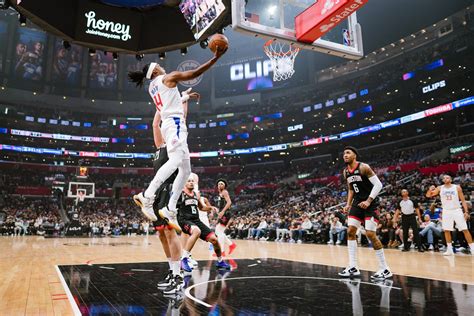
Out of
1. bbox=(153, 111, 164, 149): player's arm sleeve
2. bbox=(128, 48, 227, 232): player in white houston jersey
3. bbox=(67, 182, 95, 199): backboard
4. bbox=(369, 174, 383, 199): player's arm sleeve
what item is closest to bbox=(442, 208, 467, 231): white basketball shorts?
bbox=(369, 174, 383, 199): player's arm sleeve

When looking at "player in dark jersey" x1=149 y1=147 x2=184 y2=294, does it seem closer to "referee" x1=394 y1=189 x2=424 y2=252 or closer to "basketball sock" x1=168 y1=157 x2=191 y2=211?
"basketball sock" x1=168 y1=157 x2=191 y2=211

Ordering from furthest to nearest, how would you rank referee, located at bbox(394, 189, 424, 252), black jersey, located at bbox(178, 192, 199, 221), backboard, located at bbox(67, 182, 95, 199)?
backboard, located at bbox(67, 182, 95, 199) → referee, located at bbox(394, 189, 424, 252) → black jersey, located at bbox(178, 192, 199, 221)

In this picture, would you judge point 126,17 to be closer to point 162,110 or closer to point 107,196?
point 162,110

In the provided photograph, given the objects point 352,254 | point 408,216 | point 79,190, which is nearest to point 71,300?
point 352,254

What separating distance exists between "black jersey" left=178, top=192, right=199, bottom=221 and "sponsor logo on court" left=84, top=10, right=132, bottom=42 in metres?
4.13

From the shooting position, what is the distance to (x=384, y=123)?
3581 cm

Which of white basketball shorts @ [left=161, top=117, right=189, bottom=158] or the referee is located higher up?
white basketball shorts @ [left=161, top=117, right=189, bottom=158]

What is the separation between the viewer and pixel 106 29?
7.55 metres

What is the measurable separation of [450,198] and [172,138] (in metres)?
7.26

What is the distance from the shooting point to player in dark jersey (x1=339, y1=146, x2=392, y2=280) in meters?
5.07

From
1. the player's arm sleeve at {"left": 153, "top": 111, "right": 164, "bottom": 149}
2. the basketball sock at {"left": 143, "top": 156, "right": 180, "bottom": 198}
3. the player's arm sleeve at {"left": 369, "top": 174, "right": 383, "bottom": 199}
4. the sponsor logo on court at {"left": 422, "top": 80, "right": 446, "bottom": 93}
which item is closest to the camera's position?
the basketball sock at {"left": 143, "top": 156, "right": 180, "bottom": 198}

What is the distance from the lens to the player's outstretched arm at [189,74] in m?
3.65

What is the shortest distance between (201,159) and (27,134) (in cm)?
2277

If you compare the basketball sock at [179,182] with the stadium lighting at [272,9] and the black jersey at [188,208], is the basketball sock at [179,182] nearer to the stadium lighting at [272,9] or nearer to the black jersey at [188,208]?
the black jersey at [188,208]
